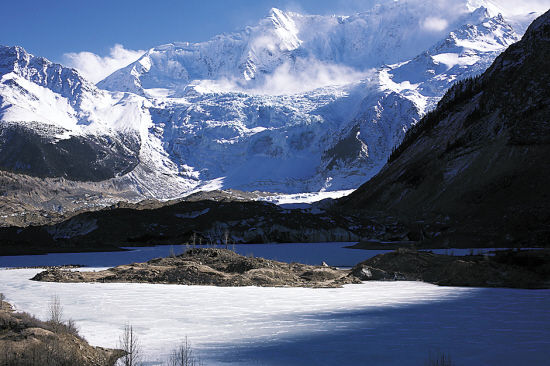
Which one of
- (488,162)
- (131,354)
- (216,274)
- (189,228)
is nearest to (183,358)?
(131,354)

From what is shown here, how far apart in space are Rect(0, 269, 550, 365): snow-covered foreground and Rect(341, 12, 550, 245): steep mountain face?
36.3 metres

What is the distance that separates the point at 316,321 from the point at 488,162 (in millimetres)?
65456

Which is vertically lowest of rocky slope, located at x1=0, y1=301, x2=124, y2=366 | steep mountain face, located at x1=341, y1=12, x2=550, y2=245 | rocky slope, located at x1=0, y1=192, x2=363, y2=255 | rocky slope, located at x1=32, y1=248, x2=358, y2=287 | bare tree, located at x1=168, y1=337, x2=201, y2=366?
bare tree, located at x1=168, y1=337, x2=201, y2=366

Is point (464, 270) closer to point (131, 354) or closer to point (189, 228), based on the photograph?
point (131, 354)

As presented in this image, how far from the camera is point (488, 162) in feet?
261

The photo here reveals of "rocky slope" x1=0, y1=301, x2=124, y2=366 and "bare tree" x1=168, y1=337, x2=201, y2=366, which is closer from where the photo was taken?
"rocky slope" x1=0, y1=301, x2=124, y2=366

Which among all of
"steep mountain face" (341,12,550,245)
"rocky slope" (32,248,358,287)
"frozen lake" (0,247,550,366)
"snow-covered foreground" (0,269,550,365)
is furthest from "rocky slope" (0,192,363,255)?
"snow-covered foreground" (0,269,550,365)

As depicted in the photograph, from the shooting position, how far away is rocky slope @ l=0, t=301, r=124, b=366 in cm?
1286

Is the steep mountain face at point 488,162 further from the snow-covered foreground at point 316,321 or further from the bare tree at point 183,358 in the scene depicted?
the bare tree at point 183,358

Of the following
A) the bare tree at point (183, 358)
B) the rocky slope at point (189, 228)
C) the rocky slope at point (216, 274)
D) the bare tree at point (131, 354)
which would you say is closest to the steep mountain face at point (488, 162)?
the rocky slope at point (189, 228)

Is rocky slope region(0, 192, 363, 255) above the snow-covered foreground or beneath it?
above

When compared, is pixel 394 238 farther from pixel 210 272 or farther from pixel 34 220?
pixel 34 220

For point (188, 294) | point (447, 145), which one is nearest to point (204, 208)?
point (447, 145)

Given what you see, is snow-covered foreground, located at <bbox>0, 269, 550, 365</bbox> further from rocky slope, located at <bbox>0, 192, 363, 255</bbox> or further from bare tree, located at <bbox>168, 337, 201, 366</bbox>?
rocky slope, located at <bbox>0, 192, 363, 255</bbox>
